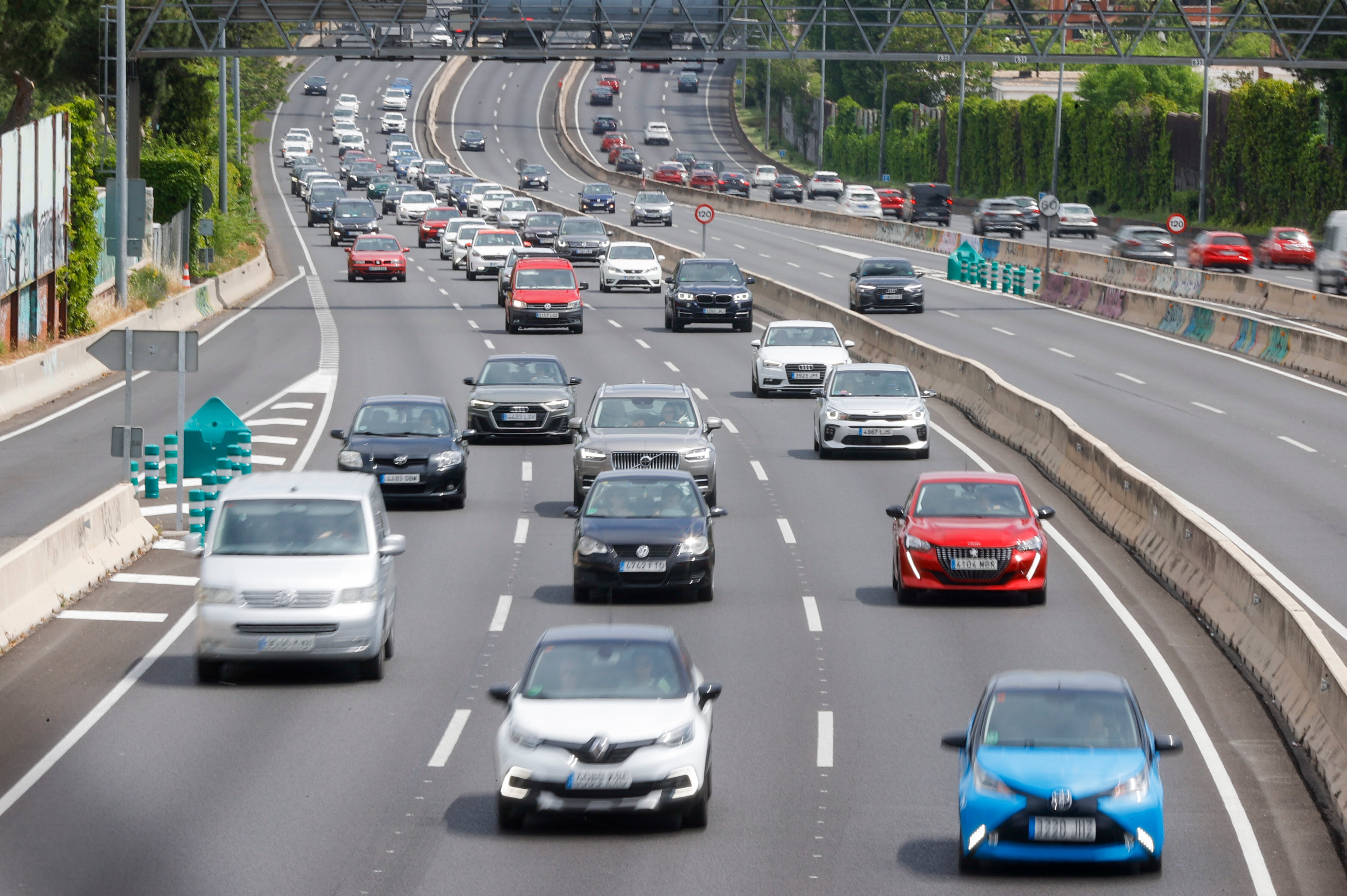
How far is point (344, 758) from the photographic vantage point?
14.6 metres

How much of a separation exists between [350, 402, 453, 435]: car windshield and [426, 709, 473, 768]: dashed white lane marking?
36.5 ft

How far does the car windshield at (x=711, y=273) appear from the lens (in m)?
50.6

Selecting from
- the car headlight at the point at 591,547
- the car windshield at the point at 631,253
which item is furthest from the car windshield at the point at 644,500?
the car windshield at the point at 631,253

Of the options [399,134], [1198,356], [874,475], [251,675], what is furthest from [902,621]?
[399,134]

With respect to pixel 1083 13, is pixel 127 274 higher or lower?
lower

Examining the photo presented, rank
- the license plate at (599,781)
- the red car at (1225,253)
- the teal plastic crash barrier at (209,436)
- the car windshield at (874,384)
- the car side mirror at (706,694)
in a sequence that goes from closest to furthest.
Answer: the license plate at (599,781) < the car side mirror at (706,694) < the teal plastic crash barrier at (209,436) < the car windshield at (874,384) < the red car at (1225,253)

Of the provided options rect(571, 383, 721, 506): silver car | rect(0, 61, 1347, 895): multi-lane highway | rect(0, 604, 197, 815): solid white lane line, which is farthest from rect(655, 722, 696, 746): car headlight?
rect(571, 383, 721, 506): silver car

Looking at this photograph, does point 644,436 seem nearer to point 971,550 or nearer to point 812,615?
point 812,615

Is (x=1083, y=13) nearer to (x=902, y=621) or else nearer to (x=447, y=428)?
(x=447, y=428)

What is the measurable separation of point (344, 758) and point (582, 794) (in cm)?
282

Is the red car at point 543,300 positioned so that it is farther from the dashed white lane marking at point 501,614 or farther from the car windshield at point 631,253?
the dashed white lane marking at point 501,614

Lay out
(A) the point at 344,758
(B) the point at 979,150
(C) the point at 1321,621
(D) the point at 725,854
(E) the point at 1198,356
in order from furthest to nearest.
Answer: (B) the point at 979,150
(E) the point at 1198,356
(C) the point at 1321,621
(A) the point at 344,758
(D) the point at 725,854

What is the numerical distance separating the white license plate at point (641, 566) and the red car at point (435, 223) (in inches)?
2278

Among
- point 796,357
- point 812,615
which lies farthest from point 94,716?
point 796,357
